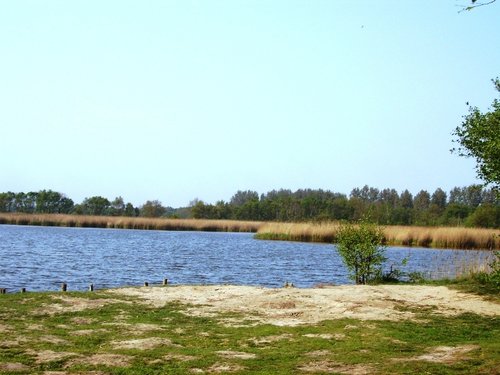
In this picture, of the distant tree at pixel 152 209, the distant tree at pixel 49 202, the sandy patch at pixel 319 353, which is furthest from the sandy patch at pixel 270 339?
the distant tree at pixel 49 202

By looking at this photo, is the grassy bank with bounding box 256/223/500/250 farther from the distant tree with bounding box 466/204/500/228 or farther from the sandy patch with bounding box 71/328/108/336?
the sandy patch with bounding box 71/328/108/336

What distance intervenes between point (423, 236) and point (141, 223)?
44.3 m

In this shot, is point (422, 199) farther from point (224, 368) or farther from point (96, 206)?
point (224, 368)

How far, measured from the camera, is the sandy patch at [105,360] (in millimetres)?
10220

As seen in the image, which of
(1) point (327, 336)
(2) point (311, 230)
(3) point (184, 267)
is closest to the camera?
(1) point (327, 336)

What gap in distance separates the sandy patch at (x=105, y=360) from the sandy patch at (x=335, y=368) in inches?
111

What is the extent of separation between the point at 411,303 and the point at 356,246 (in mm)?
6968

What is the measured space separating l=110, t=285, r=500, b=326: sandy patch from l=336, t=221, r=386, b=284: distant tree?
369 cm

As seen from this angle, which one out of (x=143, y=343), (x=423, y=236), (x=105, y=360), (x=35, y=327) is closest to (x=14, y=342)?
(x=35, y=327)

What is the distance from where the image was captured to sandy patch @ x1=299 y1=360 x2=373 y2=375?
32.3ft

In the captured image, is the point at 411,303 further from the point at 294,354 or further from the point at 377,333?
the point at 294,354

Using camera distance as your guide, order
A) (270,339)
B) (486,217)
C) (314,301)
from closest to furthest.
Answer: (270,339) → (314,301) → (486,217)

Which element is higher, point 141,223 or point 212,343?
point 141,223

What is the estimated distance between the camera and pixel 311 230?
56.7 metres
